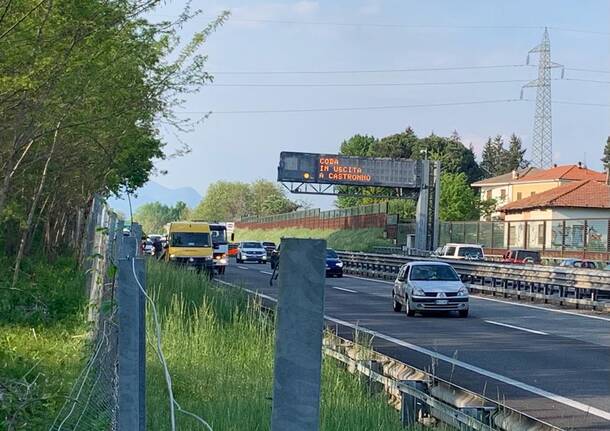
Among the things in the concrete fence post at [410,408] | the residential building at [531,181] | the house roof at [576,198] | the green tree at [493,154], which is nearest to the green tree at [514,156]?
the green tree at [493,154]

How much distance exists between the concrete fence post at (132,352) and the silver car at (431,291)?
1920cm

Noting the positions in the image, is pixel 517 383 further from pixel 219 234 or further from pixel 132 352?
pixel 219 234

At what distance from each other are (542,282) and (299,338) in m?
27.5

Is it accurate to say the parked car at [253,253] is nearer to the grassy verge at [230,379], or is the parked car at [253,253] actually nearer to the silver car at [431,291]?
the silver car at [431,291]

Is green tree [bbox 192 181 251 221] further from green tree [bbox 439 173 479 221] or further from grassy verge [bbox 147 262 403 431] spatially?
grassy verge [bbox 147 262 403 431]

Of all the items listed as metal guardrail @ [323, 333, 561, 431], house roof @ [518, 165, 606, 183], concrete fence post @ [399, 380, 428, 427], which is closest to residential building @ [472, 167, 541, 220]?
house roof @ [518, 165, 606, 183]

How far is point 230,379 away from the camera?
9.43 metres

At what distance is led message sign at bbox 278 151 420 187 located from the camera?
6406cm

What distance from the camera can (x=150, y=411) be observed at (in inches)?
320

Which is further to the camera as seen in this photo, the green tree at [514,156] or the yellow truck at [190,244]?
the green tree at [514,156]

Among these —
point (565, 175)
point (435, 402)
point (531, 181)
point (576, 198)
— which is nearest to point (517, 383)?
point (435, 402)

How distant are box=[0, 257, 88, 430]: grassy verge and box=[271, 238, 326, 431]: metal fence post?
5331 mm

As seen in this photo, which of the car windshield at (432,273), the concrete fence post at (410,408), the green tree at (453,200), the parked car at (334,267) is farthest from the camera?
the green tree at (453,200)

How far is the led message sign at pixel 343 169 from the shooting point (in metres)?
64.1
